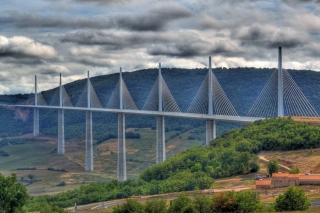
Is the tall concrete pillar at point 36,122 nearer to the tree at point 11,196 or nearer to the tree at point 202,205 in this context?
the tree at point 11,196

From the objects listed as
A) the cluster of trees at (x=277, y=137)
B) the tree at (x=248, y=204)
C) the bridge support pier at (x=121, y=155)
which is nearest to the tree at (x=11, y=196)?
the tree at (x=248, y=204)

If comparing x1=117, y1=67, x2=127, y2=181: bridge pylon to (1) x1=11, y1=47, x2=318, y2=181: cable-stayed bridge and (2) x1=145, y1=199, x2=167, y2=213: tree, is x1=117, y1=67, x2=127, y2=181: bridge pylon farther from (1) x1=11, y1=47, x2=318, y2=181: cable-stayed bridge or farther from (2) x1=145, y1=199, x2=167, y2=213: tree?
(2) x1=145, y1=199, x2=167, y2=213: tree

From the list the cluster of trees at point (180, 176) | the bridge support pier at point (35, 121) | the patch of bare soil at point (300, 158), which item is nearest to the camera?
the cluster of trees at point (180, 176)

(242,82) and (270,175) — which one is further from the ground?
(242,82)

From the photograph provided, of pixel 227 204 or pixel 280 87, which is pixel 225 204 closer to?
pixel 227 204

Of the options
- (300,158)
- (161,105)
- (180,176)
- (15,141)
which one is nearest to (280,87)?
(300,158)

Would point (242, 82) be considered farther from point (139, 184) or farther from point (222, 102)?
point (139, 184)

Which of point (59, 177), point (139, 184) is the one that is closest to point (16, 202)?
point (139, 184)
